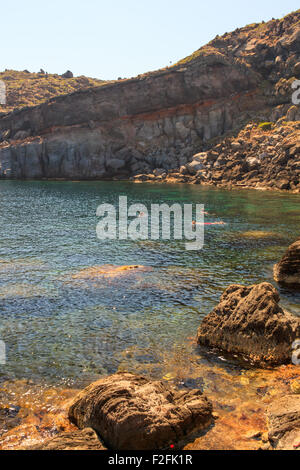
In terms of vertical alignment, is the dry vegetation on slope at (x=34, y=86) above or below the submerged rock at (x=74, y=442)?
above

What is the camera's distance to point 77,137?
376 feet

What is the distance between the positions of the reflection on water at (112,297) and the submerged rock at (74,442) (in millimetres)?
2274

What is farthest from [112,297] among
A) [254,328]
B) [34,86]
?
[34,86]

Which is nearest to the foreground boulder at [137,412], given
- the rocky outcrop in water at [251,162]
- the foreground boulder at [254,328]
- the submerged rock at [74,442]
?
the submerged rock at [74,442]

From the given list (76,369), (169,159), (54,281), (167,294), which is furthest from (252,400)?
(169,159)

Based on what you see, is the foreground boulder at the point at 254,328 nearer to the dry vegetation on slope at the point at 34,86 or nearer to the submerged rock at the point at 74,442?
the submerged rock at the point at 74,442

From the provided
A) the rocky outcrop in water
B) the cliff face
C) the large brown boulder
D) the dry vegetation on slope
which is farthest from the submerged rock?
the dry vegetation on slope

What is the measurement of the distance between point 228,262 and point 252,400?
1741 centimetres

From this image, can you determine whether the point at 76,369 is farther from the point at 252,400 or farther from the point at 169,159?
the point at 169,159

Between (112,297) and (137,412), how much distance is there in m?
12.6

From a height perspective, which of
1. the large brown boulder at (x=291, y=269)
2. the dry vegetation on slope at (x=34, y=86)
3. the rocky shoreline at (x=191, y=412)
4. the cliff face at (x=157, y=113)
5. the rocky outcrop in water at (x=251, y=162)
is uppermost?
the dry vegetation on slope at (x=34, y=86)

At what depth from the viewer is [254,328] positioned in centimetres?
1566

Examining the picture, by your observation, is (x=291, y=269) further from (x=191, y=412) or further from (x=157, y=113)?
(x=157, y=113)

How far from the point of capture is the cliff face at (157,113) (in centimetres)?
10819
